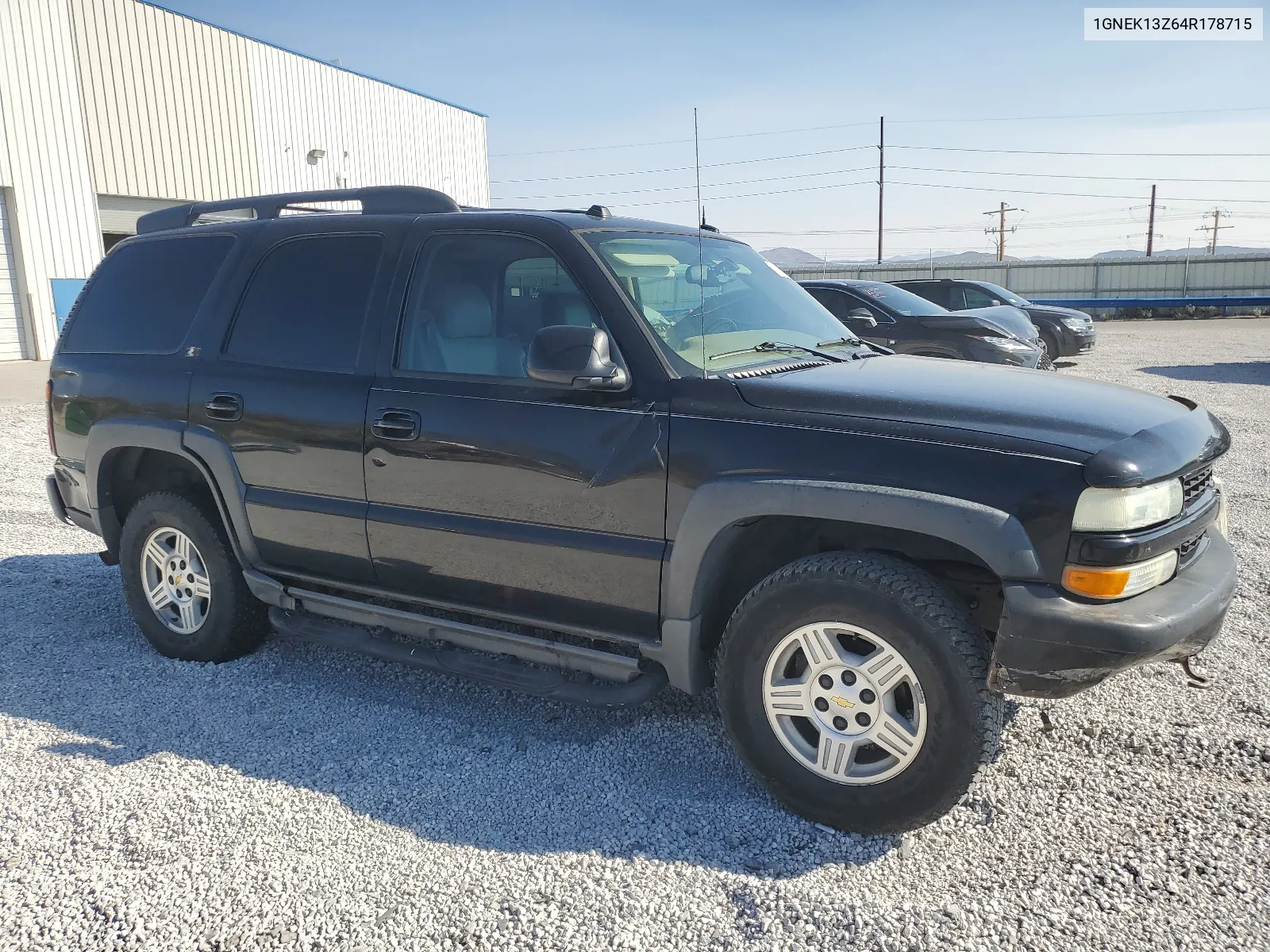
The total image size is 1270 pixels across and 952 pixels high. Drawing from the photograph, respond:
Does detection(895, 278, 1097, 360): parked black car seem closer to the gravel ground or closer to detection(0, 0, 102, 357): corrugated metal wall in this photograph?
the gravel ground

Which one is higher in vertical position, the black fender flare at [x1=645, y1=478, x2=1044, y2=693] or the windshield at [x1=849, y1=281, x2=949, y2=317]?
the windshield at [x1=849, y1=281, x2=949, y2=317]

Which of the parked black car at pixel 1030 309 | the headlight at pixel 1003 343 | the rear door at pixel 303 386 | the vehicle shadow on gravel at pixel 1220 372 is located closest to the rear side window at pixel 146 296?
the rear door at pixel 303 386

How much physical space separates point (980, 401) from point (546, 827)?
6.38 ft

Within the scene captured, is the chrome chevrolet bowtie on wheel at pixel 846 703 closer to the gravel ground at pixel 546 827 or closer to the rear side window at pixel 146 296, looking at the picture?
the gravel ground at pixel 546 827

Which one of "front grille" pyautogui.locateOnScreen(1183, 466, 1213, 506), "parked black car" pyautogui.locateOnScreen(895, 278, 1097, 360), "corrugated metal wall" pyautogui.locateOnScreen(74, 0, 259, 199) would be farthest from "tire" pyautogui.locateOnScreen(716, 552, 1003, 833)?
"corrugated metal wall" pyautogui.locateOnScreen(74, 0, 259, 199)

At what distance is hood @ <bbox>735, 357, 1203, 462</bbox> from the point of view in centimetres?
275

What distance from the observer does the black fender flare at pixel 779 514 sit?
2613 mm

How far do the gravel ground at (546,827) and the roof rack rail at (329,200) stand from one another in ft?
6.82

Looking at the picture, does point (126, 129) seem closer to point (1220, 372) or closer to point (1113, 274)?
point (1220, 372)

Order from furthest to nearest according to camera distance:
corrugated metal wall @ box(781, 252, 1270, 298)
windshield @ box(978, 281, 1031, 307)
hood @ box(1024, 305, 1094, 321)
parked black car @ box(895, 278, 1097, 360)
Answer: corrugated metal wall @ box(781, 252, 1270, 298), hood @ box(1024, 305, 1094, 321), windshield @ box(978, 281, 1031, 307), parked black car @ box(895, 278, 1097, 360)

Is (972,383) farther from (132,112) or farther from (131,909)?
(132,112)

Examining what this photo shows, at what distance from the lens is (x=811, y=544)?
3.23 metres

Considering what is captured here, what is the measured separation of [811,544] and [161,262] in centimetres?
342

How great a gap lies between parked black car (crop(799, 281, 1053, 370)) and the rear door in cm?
777
